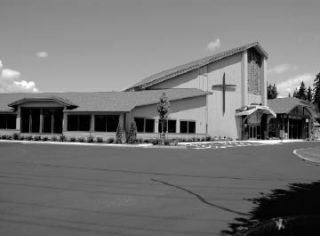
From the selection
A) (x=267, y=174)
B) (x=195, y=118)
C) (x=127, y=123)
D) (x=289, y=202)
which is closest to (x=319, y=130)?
(x=195, y=118)

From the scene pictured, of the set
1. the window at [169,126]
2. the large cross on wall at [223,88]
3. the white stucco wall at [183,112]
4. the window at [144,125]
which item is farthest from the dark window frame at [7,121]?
the large cross on wall at [223,88]

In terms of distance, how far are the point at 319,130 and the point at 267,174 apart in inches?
2391

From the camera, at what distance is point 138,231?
623 cm

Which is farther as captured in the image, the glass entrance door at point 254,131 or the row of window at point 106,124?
the glass entrance door at point 254,131

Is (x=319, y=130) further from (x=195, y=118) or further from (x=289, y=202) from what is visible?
(x=289, y=202)

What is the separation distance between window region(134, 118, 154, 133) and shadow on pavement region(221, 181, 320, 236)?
25498mm

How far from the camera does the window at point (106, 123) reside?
36.0 meters

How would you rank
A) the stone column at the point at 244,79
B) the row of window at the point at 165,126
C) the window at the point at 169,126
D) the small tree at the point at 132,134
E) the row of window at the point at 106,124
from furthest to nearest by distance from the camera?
1. the stone column at the point at 244,79
2. the window at the point at 169,126
3. the row of window at the point at 165,126
4. the row of window at the point at 106,124
5. the small tree at the point at 132,134

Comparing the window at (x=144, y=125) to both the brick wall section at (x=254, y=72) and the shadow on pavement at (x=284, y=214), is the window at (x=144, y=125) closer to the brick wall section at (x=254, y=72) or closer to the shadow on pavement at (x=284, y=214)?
the brick wall section at (x=254, y=72)

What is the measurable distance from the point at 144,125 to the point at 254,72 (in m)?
22.6

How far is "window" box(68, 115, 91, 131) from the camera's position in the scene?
37094 millimetres

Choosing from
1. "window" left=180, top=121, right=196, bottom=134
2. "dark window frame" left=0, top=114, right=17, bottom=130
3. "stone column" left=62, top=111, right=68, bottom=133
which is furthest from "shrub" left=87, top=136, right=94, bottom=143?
"window" left=180, top=121, right=196, bottom=134

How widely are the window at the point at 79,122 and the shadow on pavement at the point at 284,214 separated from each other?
2772cm

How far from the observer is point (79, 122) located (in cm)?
3744
